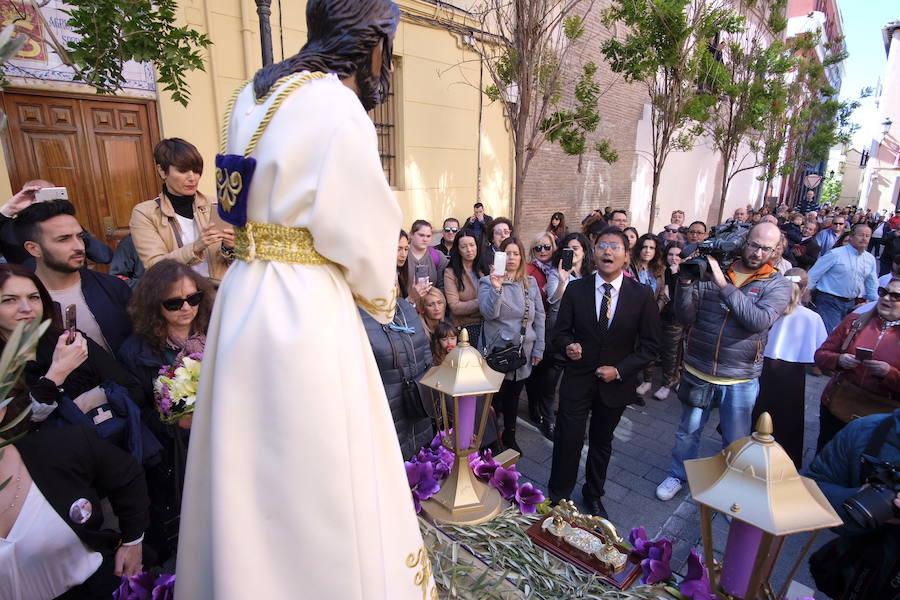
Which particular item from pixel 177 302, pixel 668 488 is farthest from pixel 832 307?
pixel 177 302

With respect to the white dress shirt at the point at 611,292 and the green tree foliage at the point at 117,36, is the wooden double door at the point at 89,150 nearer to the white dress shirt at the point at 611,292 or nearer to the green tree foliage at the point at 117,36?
the green tree foliage at the point at 117,36

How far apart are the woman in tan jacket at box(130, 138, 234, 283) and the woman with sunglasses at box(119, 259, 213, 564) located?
40cm

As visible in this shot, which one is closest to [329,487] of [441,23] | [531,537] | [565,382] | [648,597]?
[531,537]

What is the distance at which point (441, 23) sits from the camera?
817cm

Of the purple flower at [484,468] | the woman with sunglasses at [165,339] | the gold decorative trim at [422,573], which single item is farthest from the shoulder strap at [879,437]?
the woman with sunglasses at [165,339]

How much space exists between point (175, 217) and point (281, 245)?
2660 mm

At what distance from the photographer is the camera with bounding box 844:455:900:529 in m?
1.70

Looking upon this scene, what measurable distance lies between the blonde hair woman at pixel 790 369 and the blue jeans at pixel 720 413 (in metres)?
0.53

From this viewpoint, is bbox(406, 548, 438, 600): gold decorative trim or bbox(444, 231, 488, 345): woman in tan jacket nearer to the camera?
bbox(406, 548, 438, 600): gold decorative trim

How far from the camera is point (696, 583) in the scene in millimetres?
1559

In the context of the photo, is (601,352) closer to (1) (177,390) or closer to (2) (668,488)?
(2) (668,488)

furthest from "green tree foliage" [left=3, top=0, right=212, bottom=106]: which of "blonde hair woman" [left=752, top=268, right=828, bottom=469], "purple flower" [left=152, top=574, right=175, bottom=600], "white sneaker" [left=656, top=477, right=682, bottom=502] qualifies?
"blonde hair woman" [left=752, top=268, right=828, bottom=469]

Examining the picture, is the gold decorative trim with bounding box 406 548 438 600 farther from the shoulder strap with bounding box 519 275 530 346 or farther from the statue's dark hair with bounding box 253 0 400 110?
the shoulder strap with bounding box 519 275 530 346

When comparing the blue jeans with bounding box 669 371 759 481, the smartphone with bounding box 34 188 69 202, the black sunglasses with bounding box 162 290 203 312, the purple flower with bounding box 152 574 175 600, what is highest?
the smartphone with bounding box 34 188 69 202
